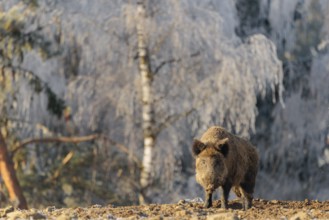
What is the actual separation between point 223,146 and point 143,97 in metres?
7.97

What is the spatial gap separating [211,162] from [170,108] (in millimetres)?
8437

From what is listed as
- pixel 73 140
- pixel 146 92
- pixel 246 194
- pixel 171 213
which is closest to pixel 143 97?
pixel 146 92

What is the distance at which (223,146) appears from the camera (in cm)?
862

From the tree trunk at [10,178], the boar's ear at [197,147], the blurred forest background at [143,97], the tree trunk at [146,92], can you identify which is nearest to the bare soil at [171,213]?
the boar's ear at [197,147]

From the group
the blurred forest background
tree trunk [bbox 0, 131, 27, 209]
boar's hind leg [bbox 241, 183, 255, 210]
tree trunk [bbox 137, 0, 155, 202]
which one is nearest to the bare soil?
boar's hind leg [bbox 241, 183, 255, 210]

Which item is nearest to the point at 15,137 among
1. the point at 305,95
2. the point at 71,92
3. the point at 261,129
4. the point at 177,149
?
the point at 71,92

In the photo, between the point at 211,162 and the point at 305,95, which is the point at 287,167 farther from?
the point at 211,162

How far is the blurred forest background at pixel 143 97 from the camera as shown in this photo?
16.4m

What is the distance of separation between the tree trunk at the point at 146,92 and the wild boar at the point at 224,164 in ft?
22.3

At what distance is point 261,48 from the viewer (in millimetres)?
16125

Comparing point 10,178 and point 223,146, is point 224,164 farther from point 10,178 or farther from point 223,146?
point 10,178

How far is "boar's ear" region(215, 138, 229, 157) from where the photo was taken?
862 cm

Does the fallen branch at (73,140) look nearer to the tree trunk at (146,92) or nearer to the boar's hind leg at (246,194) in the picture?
the tree trunk at (146,92)

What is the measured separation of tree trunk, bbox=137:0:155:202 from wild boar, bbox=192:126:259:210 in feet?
22.3
